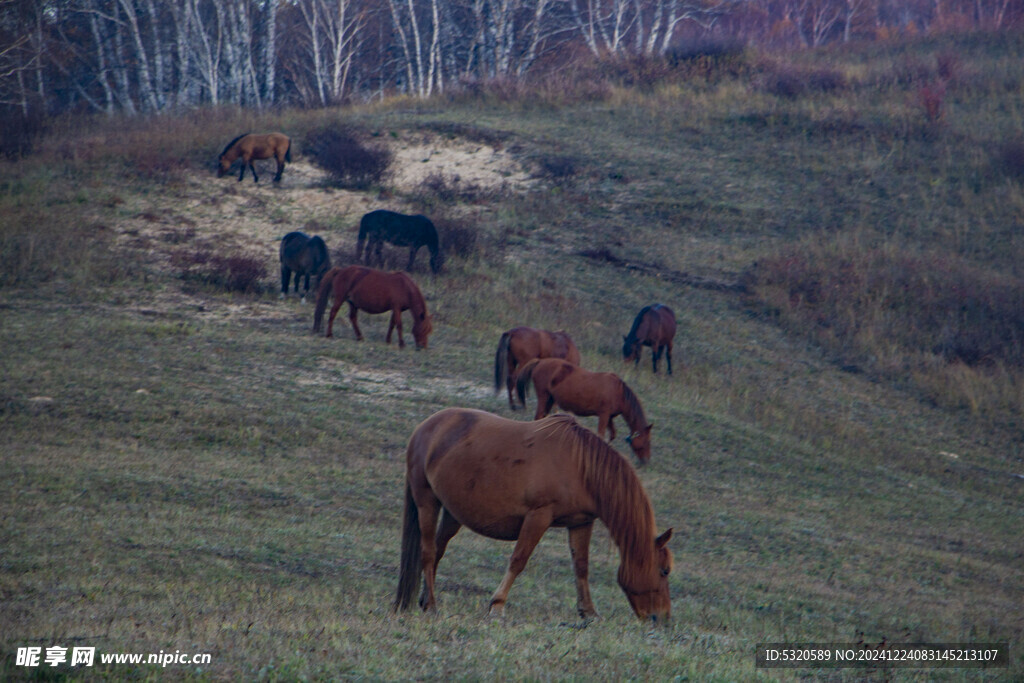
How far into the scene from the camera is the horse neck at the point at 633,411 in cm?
1202

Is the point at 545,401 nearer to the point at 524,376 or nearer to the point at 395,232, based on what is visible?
the point at 524,376

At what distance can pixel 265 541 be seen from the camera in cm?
772

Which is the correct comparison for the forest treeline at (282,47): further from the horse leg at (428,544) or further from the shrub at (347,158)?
the horse leg at (428,544)

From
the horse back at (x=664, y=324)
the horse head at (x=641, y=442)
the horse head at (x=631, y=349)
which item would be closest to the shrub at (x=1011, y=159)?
the horse back at (x=664, y=324)

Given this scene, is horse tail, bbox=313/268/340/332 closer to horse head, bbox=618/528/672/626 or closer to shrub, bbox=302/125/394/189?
shrub, bbox=302/125/394/189

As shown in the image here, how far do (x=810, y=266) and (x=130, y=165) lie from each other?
18188 millimetres

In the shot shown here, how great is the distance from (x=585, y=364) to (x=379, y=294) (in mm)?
3893

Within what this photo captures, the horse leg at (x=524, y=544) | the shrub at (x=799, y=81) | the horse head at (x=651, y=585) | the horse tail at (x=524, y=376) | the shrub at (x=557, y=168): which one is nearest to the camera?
the horse leg at (x=524, y=544)

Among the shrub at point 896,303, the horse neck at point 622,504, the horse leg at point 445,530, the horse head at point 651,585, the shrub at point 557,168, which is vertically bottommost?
the shrub at point 896,303

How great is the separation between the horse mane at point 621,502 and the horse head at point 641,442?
18.9 ft

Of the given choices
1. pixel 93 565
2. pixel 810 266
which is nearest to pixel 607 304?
pixel 810 266

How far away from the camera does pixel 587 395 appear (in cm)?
1238

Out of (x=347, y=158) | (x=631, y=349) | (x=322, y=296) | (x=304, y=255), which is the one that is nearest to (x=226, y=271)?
(x=304, y=255)

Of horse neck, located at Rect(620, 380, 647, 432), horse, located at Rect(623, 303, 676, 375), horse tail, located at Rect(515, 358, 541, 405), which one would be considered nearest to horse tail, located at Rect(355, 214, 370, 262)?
horse, located at Rect(623, 303, 676, 375)
